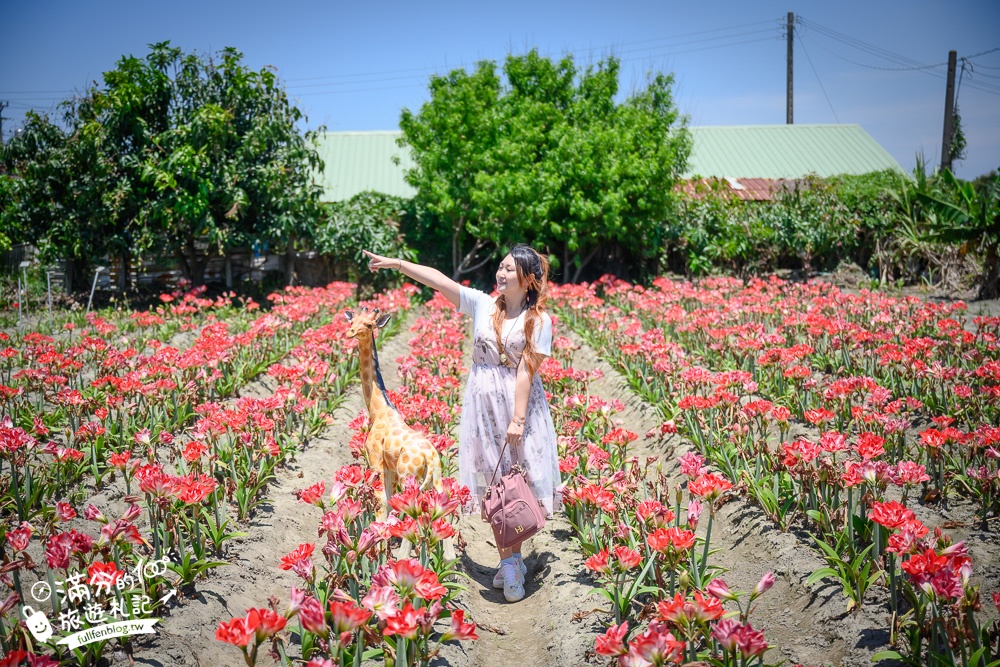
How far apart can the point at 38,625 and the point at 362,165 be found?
2272cm

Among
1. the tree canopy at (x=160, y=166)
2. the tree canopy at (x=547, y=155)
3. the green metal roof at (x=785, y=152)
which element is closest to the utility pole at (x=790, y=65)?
the green metal roof at (x=785, y=152)

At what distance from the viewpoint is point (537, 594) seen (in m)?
4.50

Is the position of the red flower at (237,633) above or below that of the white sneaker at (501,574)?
above

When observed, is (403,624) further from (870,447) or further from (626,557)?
(870,447)

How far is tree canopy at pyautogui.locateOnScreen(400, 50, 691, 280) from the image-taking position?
17062mm

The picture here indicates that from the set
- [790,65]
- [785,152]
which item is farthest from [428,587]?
[790,65]

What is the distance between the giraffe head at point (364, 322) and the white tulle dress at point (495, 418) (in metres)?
0.69

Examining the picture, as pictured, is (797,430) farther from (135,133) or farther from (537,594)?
(135,133)

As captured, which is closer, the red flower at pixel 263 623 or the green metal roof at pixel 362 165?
the red flower at pixel 263 623

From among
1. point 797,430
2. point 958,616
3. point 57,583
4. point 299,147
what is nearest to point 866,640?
point 958,616

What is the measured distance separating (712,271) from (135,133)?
14731 millimetres

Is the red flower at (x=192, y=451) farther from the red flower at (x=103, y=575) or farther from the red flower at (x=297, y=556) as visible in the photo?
the red flower at (x=297, y=556)

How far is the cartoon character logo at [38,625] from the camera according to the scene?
3184 millimetres

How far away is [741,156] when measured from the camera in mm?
26250
